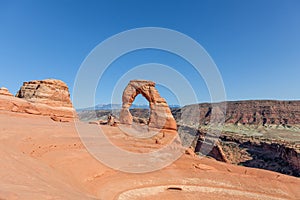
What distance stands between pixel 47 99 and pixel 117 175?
697 inches

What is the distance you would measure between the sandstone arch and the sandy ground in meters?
9.20

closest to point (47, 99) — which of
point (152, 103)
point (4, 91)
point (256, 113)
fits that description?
point (4, 91)

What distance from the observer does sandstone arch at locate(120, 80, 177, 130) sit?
2873 centimetres

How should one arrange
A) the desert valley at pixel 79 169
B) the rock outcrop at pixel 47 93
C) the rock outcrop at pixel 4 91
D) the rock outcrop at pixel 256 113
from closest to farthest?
the desert valley at pixel 79 169
the rock outcrop at pixel 4 91
the rock outcrop at pixel 47 93
the rock outcrop at pixel 256 113

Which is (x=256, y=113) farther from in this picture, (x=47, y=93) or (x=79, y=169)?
(x=79, y=169)

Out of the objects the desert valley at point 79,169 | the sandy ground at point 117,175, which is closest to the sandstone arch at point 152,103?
the desert valley at point 79,169

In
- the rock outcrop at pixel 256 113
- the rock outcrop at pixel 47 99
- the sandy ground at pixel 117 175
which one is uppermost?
the rock outcrop at pixel 256 113

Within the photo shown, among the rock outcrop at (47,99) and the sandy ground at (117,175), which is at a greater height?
the rock outcrop at (47,99)

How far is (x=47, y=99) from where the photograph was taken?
28047 millimetres

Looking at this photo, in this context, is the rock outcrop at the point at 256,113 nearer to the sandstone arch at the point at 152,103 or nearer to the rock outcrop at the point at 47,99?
the sandstone arch at the point at 152,103

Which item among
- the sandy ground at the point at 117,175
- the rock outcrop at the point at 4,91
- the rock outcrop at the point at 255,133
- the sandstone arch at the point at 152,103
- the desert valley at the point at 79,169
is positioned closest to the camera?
the desert valley at the point at 79,169

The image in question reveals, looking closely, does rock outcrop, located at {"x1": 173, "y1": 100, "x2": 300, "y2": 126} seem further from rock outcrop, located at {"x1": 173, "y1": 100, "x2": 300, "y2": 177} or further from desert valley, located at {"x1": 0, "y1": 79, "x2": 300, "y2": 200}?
desert valley, located at {"x1": 0, "y1": 79, "x2": 300, "y2": 200}

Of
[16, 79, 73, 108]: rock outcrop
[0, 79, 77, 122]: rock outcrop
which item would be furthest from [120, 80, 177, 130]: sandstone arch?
[16, 79, 73, 108]: rock outcrop

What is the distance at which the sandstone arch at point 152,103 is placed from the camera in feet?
94.3
